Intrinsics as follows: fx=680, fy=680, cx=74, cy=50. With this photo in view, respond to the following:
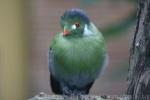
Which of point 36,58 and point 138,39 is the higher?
point 138,39

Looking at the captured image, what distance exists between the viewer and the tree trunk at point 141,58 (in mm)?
3605

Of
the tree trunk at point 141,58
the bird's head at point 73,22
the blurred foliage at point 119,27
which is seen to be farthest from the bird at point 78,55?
the tree trunk at point 141,58

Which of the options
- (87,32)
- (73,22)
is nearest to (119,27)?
(87,32)

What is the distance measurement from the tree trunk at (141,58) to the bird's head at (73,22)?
0.57 meters

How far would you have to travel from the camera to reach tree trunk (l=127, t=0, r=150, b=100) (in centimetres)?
361

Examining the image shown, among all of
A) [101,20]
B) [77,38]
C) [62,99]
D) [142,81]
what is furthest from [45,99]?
[101,20]

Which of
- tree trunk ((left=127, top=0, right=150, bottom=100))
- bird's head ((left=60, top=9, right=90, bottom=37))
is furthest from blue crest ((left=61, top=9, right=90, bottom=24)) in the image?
tree trunk ((left=127, top=0, right=150, bottom=100))

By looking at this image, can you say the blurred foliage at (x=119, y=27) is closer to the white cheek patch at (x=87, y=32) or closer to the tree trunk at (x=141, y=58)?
the white cheek patch at (x=87, y=32)

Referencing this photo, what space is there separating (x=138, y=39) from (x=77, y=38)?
87 centimetres

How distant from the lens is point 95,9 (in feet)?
29.6

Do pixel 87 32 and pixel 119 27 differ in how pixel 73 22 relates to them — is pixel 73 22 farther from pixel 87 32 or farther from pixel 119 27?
pixel 119 27

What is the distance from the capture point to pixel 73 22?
423 centimetres

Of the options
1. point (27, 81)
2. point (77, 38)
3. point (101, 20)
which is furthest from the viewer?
point (27, 81)

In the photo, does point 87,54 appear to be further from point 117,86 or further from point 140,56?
point 117,86
